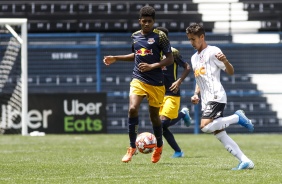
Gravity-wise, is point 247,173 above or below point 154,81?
below

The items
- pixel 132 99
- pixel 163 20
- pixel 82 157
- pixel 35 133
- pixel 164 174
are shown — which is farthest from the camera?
pixel 163 20

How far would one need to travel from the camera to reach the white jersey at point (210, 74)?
10539 millimetres

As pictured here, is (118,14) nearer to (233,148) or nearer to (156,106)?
(156,106)

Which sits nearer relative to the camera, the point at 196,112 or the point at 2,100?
the point at 2,100

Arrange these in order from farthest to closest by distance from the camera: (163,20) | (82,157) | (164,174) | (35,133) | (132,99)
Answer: (163,20), (35,133), (82,157), (132,99), (164,174)

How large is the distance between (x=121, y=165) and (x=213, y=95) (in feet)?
5.17

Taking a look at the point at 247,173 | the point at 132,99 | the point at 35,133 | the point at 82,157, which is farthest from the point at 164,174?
the point at 35,133

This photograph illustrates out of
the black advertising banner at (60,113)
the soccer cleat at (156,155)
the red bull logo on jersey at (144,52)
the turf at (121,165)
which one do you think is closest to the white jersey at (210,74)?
the turf at (121,165)

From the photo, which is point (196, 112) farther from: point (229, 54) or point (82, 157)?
point (82, 157)

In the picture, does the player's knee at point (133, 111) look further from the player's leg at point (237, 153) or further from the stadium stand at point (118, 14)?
the stadium stand at point (118, 14)

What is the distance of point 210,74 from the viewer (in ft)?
34.8

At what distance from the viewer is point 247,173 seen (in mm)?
9750

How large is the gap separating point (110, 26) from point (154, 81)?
458 inches

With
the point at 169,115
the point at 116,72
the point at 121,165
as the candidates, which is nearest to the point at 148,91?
the point at 121,165
